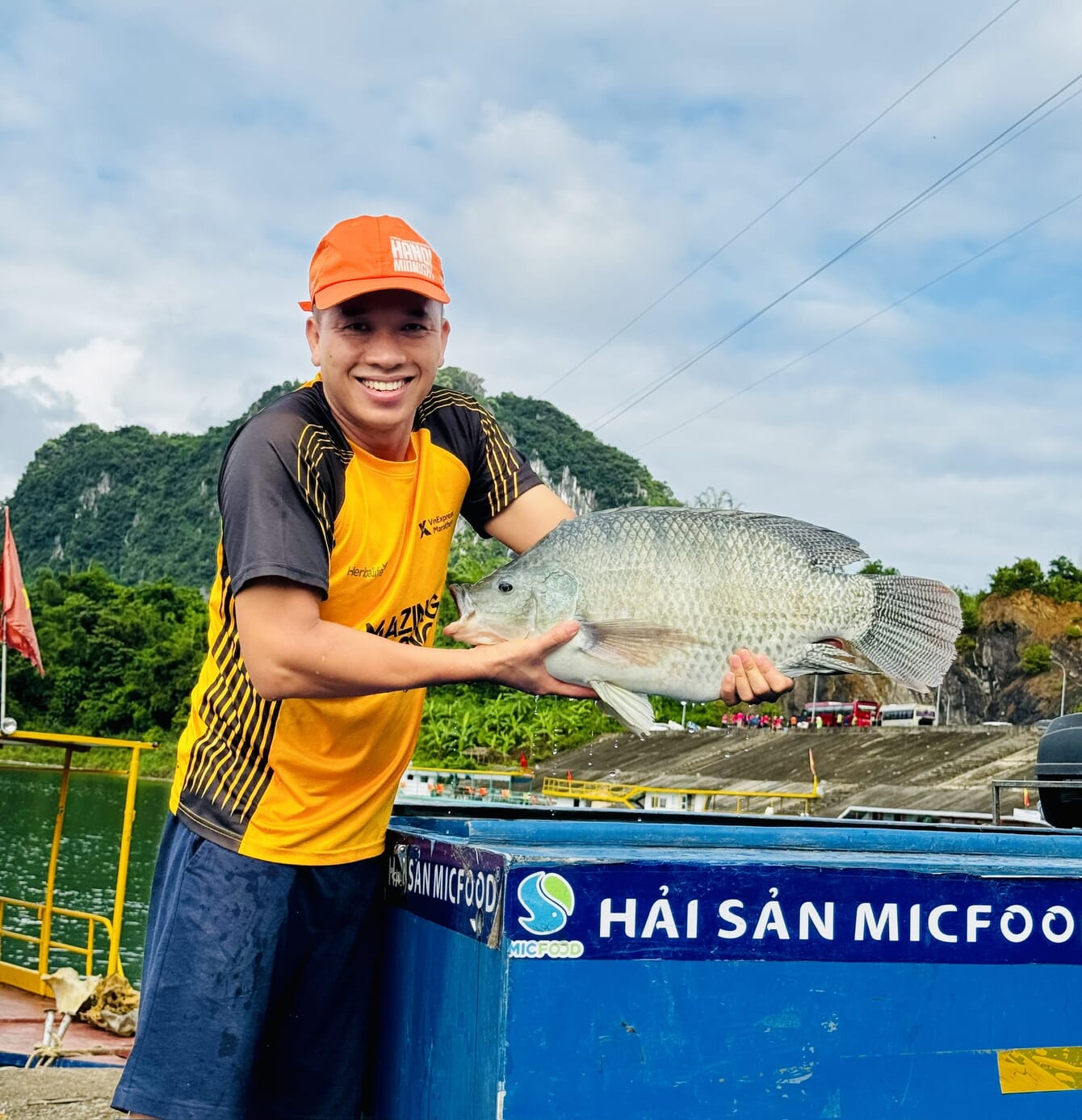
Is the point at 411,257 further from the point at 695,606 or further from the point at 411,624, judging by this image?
the point at 695,606

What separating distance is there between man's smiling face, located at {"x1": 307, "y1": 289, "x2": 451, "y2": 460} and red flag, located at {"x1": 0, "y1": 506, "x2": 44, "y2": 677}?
15.0 meters

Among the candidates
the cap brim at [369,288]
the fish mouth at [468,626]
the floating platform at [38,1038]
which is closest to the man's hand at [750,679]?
the fish mouth at [468,626]

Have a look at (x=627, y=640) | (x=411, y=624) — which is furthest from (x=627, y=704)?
(x=411, y=624)

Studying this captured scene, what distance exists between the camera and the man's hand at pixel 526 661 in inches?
99.0

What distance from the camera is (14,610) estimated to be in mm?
18000

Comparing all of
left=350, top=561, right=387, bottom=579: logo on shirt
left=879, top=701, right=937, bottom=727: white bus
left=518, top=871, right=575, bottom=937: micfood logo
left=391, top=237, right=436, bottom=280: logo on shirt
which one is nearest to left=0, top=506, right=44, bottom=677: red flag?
left=350, top=561, right=387, bottom=579: logo on shirt

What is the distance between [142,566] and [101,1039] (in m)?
121

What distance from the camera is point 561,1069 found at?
1.89 meters

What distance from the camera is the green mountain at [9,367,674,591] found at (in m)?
125

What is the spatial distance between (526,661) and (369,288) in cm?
77

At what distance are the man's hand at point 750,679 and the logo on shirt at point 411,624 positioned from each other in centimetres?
61

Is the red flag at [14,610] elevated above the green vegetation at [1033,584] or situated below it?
below

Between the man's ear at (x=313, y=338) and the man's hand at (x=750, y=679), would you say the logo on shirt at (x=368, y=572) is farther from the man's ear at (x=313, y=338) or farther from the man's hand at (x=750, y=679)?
the man's hand at (x=750, y=679)

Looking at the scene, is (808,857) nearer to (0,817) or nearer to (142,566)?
(0,817)
